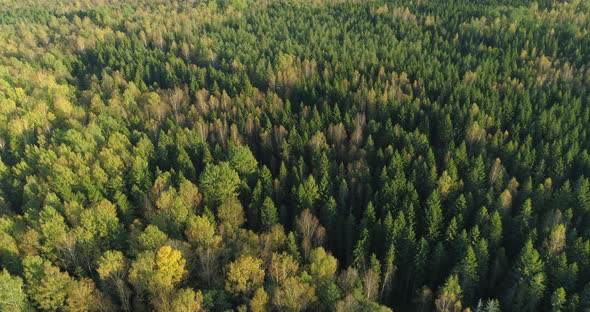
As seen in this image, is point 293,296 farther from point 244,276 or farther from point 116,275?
point 116,275

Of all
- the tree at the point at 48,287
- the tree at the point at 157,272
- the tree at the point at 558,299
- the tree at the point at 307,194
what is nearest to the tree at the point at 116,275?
the tree at the point at 157,272

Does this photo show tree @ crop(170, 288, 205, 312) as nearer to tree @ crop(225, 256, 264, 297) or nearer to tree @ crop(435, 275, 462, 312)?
tree @ crop(225, 256, 264, 297)

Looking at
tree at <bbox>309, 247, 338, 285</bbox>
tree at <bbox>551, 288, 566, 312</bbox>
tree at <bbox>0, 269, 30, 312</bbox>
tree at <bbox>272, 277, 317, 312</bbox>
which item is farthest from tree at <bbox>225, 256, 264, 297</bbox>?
tree at <bbox>551, 288, 566, 312</bbox>

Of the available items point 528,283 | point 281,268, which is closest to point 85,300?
point 281,268

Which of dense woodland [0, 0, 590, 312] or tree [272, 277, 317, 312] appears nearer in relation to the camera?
tree [272, 277, 317, 312]

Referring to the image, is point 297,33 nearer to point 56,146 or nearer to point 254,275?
point 56,146

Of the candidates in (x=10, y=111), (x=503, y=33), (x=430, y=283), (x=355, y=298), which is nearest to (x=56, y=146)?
(x=10, y=111)

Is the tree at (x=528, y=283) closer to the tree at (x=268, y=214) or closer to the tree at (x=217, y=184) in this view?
the tree at (x=268, y=214)
